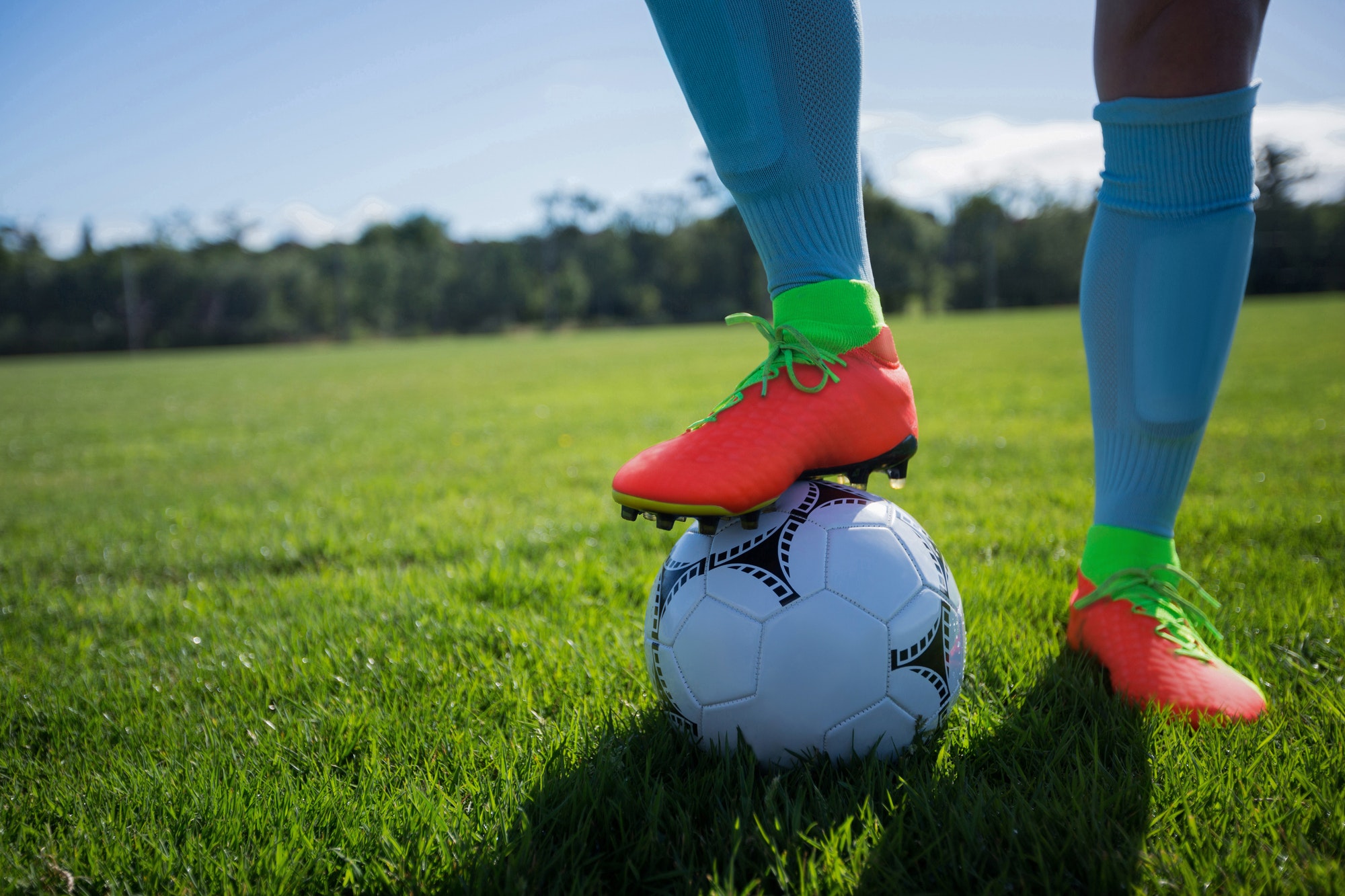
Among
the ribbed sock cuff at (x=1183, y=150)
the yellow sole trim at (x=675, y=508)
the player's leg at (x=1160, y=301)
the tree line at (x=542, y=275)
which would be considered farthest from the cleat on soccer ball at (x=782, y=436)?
the tree line at (x=542, y=275)

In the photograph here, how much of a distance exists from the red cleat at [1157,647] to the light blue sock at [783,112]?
3.07ft

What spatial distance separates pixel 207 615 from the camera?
2.42 meters

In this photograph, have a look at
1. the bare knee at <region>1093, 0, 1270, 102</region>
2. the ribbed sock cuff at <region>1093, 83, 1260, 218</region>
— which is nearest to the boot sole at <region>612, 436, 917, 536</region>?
the ribbed sock cuff at <region>1093, 83, 1260, 218</region>

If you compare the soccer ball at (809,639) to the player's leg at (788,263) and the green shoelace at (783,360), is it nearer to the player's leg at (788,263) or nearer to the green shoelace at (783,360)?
the player's leg at (788,263)

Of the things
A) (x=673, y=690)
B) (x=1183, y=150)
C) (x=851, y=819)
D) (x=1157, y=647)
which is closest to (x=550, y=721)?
(x=673, y=690)

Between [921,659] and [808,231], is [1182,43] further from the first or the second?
[921,659]

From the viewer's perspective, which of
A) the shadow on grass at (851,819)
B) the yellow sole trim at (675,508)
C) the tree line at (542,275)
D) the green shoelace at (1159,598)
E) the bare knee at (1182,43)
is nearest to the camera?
the shadow on grass at (851,819)

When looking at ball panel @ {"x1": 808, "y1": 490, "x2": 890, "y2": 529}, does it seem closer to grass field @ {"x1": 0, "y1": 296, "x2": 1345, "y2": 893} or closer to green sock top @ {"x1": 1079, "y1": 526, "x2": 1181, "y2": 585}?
grass field @ {"x1": 0, "y1": 296, "x2": 1345, "y2": 893}

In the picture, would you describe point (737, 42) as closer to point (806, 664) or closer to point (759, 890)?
point (806, 664)

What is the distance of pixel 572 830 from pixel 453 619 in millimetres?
1064

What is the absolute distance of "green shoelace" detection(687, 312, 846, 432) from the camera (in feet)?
5.09

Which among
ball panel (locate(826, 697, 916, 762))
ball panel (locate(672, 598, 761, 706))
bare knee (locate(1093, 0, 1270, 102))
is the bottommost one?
ball panel (locate(826, 697, 916, 762))

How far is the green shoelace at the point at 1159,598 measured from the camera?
5.46ft

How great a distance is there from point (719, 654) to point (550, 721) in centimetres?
40
